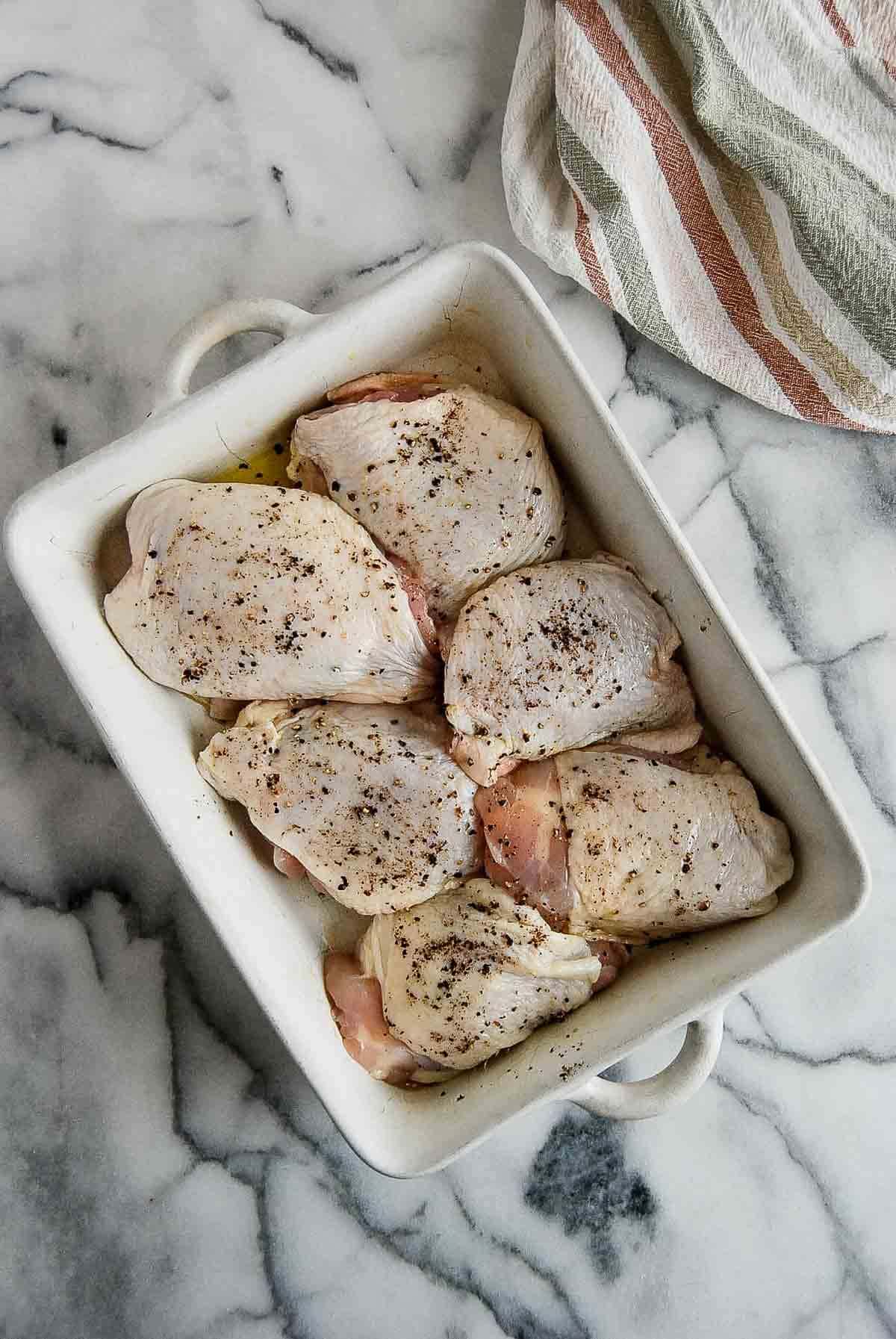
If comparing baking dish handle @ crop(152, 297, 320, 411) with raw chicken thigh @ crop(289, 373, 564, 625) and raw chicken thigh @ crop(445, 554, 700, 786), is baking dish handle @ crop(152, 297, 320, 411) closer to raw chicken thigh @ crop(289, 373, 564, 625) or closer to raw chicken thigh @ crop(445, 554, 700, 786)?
raw chicken thigh @ crop(289, 373, 564, 625)

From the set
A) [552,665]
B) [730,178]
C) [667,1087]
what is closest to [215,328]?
[552,665]

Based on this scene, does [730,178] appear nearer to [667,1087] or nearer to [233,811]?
[233,811]

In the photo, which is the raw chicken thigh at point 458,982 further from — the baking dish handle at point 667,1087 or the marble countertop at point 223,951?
the marble countertop at point 223,951

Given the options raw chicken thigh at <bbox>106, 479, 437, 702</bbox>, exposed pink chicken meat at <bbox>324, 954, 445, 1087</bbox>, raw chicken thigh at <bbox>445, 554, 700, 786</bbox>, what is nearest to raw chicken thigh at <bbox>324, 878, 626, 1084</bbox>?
exposed pink chicken meat at <bbox>324, 954, 445, 1087</bbox>

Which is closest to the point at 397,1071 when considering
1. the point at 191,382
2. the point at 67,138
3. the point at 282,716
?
the point at 282,716

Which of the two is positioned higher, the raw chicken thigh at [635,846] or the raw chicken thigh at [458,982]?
the raw chicken thigh at [635,846]

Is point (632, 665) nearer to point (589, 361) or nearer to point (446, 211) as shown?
point (589, 361)

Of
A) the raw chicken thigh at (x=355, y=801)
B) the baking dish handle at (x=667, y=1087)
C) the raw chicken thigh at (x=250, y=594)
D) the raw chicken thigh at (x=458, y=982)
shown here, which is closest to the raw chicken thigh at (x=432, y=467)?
the raw chicken thigh at (x=250, y=594)
